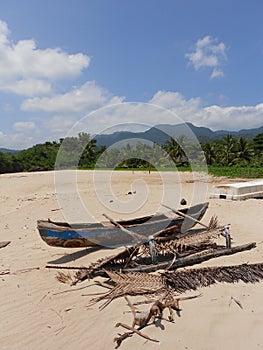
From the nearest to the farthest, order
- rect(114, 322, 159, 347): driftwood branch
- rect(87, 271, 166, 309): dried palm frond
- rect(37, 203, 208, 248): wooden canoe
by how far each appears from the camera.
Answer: rect(114, 322, 159, 347): driftwood branch
rect(87, 271, 166, 309): dried palm frond
rect(37, 203, 208, 248): wooden canoe

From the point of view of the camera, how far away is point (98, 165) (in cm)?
3228

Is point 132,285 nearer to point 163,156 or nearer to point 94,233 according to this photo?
point 94,233

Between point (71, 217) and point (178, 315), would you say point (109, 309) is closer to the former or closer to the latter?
point (178, 315)

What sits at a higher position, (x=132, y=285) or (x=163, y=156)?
(x=163, y=156)

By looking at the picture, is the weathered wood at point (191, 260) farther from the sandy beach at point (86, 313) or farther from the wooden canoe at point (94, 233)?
the wooden canoe at point (94, 233)

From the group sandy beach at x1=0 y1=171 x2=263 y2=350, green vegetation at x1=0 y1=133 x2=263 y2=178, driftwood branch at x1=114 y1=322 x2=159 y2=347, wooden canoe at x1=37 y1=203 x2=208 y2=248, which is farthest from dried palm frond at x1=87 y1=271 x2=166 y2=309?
green vegetation at x1=0 y1=133 x2=263 y2=178

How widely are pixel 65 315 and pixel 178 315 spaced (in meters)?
1.35

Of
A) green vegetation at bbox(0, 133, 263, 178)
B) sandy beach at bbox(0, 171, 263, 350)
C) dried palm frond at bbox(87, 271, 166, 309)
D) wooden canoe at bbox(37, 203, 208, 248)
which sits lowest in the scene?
sandy beach at bbox(0, 171, 263, 350)

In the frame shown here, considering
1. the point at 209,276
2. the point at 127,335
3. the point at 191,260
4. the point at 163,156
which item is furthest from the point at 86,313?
the point at 163,156

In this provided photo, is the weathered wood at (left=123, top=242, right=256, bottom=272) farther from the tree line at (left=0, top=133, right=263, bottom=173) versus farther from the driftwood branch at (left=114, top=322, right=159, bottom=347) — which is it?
the tree line at (left=0, top=133, right=263, bottom=173)

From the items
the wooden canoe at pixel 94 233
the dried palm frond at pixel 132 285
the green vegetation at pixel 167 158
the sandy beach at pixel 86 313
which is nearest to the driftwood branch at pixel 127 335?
the sandy beach at pixel 86 313

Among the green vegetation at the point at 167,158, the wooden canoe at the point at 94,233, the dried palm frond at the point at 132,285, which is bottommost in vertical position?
the dried palm frond at the point at 132,285

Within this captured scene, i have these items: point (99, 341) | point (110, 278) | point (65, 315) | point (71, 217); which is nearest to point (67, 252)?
point (110, 278)

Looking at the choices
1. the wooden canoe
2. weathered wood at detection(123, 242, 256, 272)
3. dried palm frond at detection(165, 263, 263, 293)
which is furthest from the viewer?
the wooden canoe
